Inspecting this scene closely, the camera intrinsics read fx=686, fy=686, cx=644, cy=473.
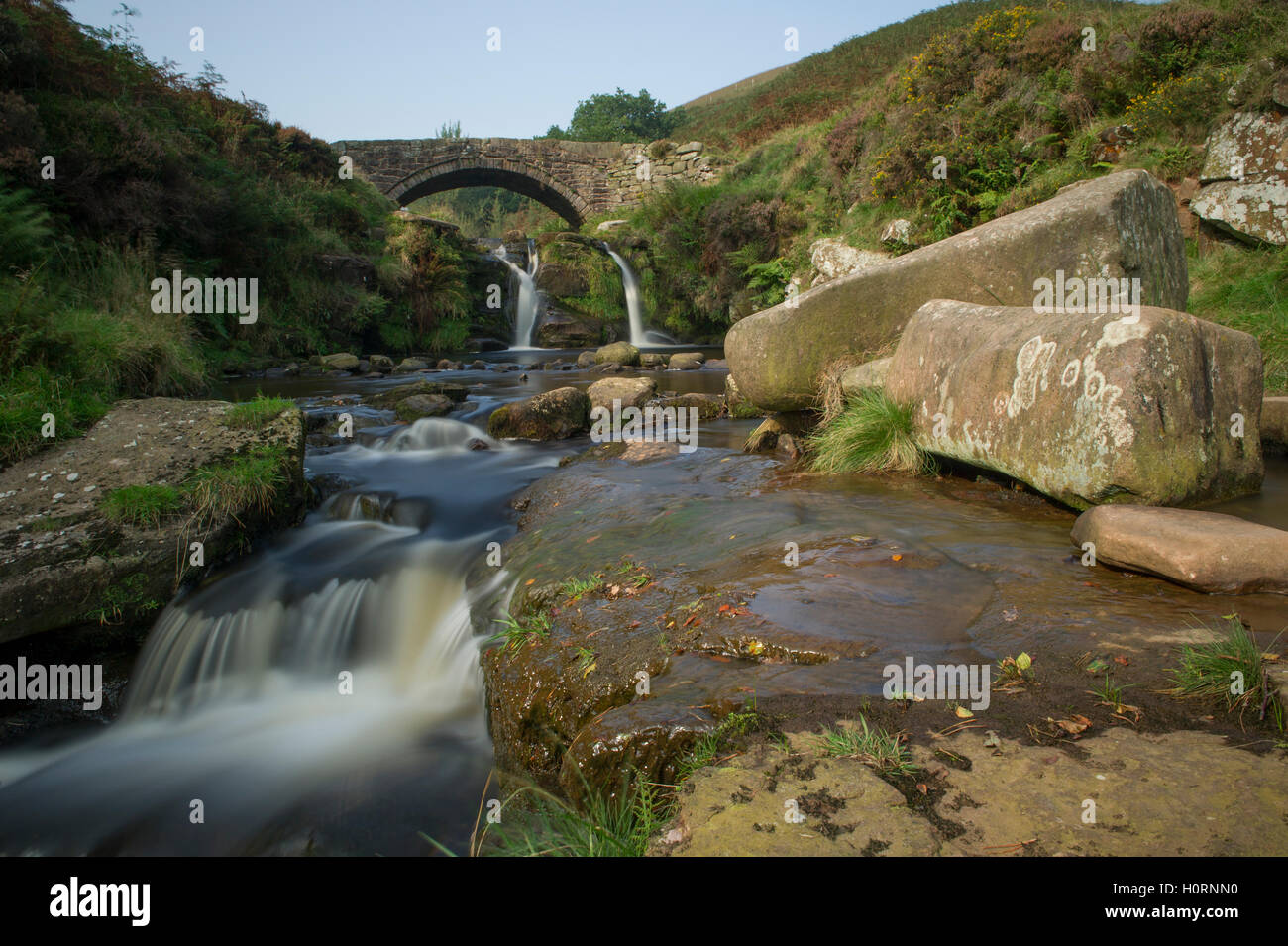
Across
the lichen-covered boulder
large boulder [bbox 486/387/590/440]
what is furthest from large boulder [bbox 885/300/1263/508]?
the lichen-covered boulder

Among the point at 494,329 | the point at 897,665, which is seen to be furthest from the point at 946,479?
the point at 494,329

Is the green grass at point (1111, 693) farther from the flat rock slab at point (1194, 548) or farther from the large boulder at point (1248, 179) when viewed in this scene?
the large boulder at point (1248, 179)

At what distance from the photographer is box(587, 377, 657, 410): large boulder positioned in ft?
30.6

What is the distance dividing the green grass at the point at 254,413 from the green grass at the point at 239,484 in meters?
0.53

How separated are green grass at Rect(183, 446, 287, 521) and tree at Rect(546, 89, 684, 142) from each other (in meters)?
58.5

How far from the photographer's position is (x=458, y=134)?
99.0ft

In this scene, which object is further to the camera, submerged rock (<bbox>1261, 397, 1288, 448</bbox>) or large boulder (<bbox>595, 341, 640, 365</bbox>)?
large boulder (<bbox>595, 341, 640, 365</bbox>)

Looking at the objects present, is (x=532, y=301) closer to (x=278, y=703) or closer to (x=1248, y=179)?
(x=1248, y=179)

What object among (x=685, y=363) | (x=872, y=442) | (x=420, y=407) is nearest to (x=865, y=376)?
(x=872, y=442)

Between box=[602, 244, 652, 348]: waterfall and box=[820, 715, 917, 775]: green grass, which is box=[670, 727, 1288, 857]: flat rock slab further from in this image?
box=[602, 244, 652, 348]: waterfall

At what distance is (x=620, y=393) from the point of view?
31.0 ft

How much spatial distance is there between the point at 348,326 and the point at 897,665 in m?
16.8

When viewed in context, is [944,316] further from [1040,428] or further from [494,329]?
[494,329]

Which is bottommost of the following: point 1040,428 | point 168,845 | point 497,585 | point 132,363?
point 168,845
